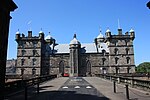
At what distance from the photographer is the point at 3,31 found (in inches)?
544

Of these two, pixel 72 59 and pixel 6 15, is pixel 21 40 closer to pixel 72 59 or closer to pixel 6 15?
pixel 72 59

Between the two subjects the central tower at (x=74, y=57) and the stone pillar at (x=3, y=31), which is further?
the central tower at (x=74, y=57)

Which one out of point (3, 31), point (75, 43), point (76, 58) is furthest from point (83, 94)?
point (75, 43)

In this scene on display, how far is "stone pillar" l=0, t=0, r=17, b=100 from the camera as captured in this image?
1341 centimetres

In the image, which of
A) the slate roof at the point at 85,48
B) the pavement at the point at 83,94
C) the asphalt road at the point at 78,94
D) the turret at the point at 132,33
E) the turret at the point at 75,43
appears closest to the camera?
the asphalt road at the point at 78,94

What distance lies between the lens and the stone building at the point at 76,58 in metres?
72.1

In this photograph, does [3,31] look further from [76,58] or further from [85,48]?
[85,48]

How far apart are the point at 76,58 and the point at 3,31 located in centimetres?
5938

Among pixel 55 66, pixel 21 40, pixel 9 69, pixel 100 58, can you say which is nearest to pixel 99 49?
pixel 100 58

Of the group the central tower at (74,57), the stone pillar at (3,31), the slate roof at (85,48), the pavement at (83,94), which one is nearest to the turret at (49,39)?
the slate roof at (85,48)

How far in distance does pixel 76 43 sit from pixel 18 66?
24331 millimetres

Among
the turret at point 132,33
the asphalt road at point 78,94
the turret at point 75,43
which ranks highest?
the turret at point 132,33

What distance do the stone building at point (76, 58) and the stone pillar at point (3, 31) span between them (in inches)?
2268

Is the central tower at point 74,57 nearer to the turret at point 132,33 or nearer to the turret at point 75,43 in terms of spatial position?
the turret at point 75,43
